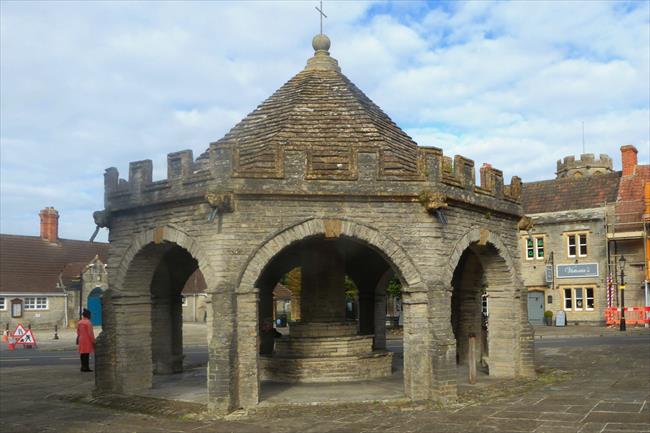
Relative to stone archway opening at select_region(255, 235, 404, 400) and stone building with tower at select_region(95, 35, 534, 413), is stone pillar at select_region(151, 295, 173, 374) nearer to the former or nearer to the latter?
stone building with tower at select_region(95, 35, 534, 413)

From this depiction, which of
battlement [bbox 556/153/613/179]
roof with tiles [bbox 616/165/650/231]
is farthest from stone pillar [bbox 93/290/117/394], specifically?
battlement [bbox 556/153/613/179]

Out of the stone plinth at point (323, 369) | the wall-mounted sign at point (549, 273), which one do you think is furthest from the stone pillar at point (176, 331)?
the wall-mounted sign at point (549, 273)

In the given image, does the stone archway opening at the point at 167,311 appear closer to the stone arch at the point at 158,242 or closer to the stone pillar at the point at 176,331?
the stone pillar at the point at 176,331

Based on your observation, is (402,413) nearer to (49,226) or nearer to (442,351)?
(442,351)

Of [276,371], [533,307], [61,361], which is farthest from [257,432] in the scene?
[533,307]

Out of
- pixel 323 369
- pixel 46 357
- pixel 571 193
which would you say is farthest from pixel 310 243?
pixel 571 193

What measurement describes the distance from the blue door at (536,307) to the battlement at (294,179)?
2735 centimetres

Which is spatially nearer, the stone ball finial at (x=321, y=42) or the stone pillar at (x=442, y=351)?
the stone pillar at (x=442, y=351)

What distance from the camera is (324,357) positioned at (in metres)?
15.3

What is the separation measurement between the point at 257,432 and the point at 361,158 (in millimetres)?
5498

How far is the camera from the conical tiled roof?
1309 centimetres

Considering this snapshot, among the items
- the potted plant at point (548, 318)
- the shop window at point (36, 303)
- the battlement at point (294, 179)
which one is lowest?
the potted plant at point (548, 318)

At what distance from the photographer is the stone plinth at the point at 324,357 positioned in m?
15.2

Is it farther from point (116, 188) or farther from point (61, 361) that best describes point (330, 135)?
point (61, 361)
